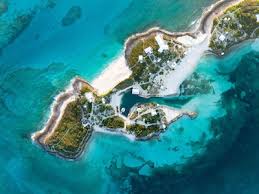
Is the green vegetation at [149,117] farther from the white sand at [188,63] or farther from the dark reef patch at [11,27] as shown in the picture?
the dark reef patch at [11,27]

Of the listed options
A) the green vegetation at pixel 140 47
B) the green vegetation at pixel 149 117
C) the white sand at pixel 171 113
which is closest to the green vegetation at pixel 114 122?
the green vegetation at pixel 149 117

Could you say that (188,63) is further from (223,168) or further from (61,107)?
(61,107)

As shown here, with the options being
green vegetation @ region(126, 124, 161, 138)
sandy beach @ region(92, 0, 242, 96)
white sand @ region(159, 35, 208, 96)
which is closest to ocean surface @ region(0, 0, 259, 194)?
sandy beach @ region(92, 0, 242, 96)

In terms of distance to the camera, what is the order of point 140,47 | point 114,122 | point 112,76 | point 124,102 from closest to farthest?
point 140,47, point 114,122, point 124,102, point 112,76

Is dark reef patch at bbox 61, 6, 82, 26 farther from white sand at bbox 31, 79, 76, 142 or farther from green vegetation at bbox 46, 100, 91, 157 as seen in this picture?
green vegetation at bbox 46, 100, 91, 157


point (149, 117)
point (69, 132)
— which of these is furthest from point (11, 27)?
point (149, 117)
